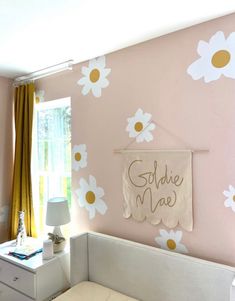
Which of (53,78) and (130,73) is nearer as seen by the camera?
(130,73)

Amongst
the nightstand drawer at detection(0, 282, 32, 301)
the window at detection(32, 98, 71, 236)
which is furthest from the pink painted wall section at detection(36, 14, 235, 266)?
the nightstand drawer at detection(0, 282, 32, 301)

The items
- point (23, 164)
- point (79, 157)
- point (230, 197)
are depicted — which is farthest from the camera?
point (23, 164)

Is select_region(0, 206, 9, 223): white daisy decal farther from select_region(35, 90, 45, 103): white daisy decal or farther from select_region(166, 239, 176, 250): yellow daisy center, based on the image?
select_region(166, 239, 176, 250): yellow daisy center

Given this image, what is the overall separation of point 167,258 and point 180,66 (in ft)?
4.46

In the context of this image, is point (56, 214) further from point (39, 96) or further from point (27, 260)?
point (39, 96)

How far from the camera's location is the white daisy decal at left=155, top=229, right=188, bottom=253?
181 cm

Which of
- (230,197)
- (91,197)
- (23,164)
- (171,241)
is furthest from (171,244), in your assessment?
(23,164)

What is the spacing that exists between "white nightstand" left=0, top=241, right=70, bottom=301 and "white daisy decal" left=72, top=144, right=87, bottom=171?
2.64 feet

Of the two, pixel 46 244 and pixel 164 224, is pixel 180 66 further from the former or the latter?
pixel 46 244

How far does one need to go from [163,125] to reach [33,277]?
1.58 m

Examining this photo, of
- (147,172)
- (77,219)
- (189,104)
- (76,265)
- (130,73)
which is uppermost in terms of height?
(130,73)

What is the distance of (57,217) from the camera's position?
2246 millimetres

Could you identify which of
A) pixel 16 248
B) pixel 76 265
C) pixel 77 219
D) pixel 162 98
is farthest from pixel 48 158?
pixel 162 98

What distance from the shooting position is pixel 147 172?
194cm
